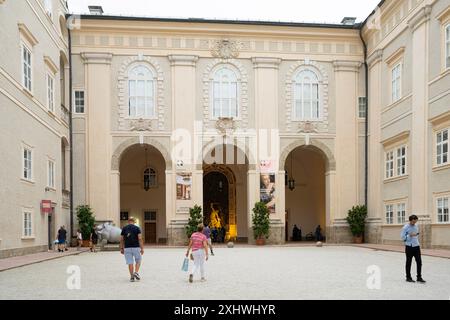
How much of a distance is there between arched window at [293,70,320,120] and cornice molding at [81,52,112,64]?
11.0 meters

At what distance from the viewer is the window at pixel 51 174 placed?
27.6 m

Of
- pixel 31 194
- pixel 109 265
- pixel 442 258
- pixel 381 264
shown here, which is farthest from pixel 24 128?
pixel 442 258

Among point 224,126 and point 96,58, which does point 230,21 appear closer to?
point 224,126

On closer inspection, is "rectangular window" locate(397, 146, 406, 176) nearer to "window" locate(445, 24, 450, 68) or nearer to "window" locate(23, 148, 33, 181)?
"window" locate(445, 24, 450, 68)

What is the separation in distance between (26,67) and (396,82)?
18395 mm

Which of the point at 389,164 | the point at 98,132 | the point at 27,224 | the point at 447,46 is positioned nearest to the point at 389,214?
the point at 389,164

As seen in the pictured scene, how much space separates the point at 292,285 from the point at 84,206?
2149cm

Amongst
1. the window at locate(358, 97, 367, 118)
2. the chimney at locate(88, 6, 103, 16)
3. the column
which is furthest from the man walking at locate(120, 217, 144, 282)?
the chimney at locate(88, 6, 103, 16)

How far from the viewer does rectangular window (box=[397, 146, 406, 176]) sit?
94.4 feet

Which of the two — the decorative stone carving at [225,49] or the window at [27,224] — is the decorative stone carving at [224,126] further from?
the window at [27,224]

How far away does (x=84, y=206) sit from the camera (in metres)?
31.9

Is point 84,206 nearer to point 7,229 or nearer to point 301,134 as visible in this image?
point 7,229

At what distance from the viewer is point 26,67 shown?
80.1ft

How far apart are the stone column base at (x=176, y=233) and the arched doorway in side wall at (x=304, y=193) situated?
11.2 metres
